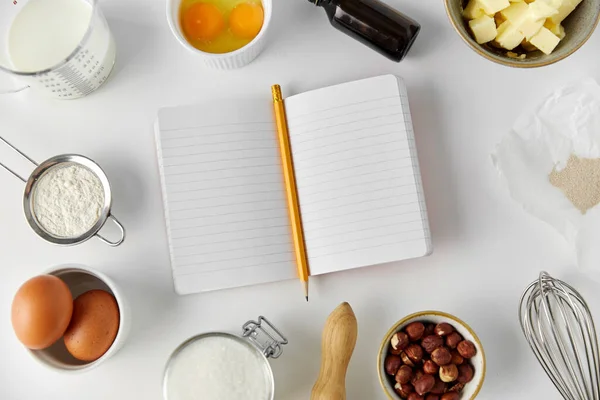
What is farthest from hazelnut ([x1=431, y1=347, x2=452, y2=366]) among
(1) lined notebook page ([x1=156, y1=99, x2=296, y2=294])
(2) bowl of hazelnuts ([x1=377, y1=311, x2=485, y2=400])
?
(1) lined notebook page ([x1=156, y1=99, x2=296, y2=294])

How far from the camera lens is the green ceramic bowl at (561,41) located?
82cm

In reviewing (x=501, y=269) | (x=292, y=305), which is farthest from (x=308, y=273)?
(x=501, y=269)

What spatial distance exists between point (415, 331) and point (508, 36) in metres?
0.40

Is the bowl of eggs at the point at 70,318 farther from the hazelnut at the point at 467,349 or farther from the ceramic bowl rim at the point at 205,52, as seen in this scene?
the hazelnut at the point at 467,349

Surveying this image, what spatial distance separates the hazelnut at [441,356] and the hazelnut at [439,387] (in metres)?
0.03

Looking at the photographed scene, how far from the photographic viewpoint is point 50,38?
2.83 feet

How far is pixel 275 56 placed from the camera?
37.0 inches

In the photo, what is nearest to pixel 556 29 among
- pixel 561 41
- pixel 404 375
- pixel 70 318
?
pixel 561 41

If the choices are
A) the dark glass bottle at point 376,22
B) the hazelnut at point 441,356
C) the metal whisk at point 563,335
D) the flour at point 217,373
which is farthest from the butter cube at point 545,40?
the flour at point 217,373

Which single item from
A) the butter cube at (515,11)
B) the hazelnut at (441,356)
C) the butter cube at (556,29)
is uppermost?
the butter cube at (515,11)

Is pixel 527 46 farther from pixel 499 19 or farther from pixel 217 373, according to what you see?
pixel 217 373

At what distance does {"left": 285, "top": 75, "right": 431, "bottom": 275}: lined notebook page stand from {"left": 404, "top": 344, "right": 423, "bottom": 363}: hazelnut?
12 cm

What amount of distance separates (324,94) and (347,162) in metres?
0.10

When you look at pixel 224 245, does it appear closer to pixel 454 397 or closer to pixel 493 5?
pixel 454 397
